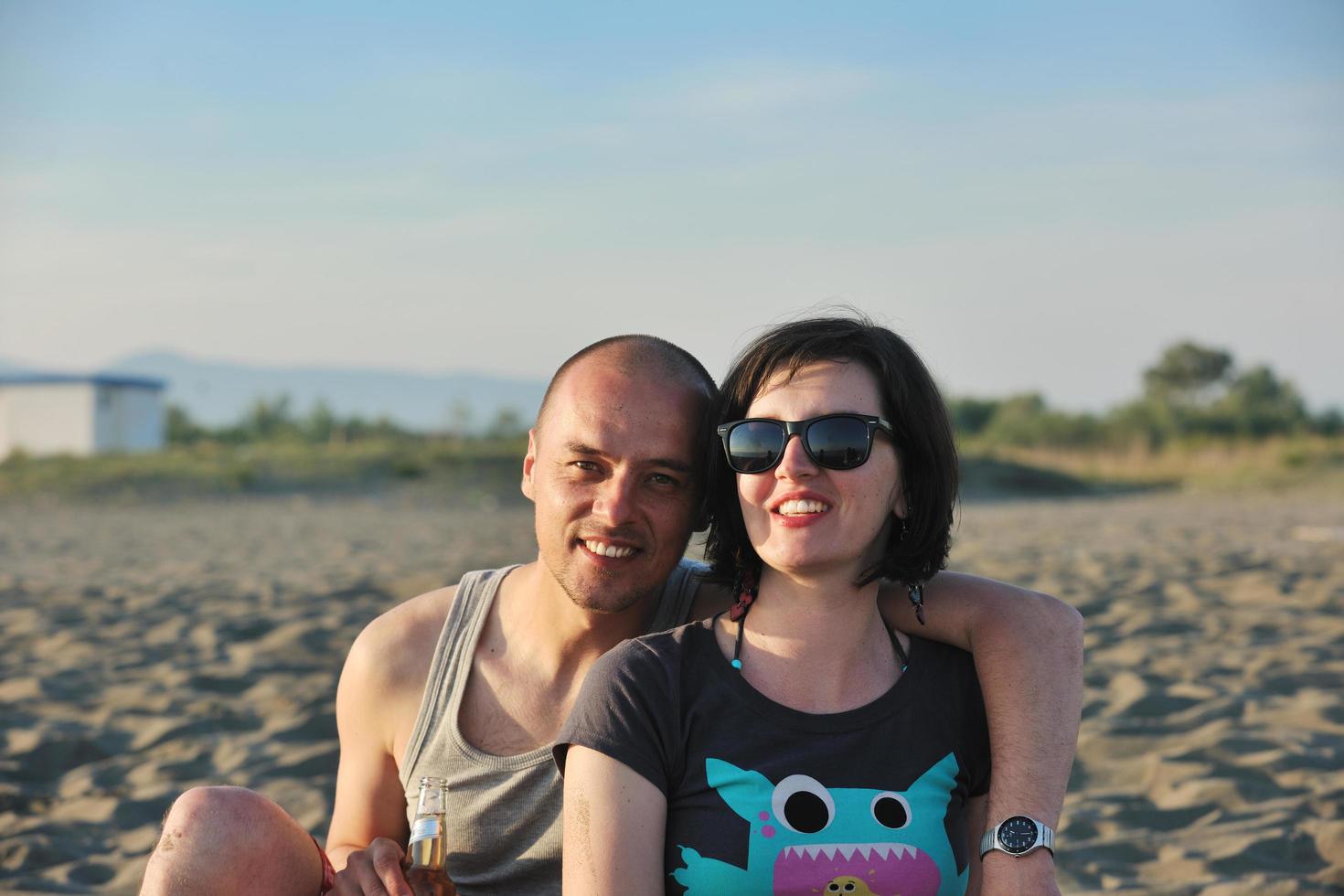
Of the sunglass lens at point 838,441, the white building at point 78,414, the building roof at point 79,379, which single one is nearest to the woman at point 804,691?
the sunglass lens at point 838,441

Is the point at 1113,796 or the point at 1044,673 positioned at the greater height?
the point at 1044,673

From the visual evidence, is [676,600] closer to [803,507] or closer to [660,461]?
[660,461]

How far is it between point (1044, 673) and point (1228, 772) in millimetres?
2675

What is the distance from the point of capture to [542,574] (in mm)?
2816

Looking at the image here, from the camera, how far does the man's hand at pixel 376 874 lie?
90.2 inches

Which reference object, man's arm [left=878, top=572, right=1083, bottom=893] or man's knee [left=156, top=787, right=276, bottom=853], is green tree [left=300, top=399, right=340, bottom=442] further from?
man's arm [left=878, top=572, right=1083, bottom=893]

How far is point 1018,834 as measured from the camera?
2.21m

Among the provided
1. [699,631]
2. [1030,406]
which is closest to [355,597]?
[699,631]

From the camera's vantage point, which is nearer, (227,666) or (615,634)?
(615,634)

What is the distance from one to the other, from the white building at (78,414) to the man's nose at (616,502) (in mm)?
33428

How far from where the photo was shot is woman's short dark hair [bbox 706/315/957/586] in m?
2.28

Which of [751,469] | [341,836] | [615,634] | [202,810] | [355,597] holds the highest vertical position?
[751,469]

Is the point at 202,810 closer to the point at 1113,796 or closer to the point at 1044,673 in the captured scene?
the point at 1044,673

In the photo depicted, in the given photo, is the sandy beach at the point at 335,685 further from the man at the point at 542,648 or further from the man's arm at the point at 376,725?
the man at the point at 542,648
